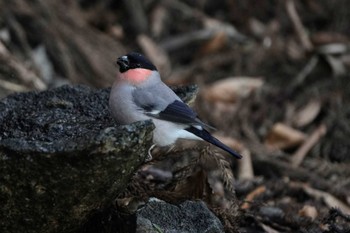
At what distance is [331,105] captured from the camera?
20.2ft

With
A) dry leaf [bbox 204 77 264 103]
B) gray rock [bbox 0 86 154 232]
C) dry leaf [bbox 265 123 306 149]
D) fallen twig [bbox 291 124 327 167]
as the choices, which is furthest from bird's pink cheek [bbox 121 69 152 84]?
dry leaf [bbox 204 77 264 103]

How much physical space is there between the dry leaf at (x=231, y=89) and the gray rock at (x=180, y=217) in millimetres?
3163

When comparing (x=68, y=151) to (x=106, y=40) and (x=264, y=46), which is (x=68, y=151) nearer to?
(x=106, y=40)

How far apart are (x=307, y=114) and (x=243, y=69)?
885mm

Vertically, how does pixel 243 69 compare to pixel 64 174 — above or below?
below

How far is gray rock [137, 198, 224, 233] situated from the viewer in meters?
2.92

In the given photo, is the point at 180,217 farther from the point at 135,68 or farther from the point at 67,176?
the point at 135,68

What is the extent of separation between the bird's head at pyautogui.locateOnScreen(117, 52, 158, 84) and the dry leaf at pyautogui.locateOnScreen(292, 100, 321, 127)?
275cm

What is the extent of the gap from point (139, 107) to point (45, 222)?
89 cm

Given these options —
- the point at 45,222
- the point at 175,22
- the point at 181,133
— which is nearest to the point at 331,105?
the point at 175,22

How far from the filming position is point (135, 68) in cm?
352

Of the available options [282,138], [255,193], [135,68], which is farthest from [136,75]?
[282,138]

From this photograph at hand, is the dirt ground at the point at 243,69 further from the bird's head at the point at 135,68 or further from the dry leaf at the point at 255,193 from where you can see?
the bird's head at the point at 135,68

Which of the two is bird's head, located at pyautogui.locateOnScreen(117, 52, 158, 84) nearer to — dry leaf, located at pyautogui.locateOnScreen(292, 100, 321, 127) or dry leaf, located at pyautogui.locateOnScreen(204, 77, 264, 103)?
dry leaf, located at pyautogui.locateOnScreen(204, 77, 264, 103)
